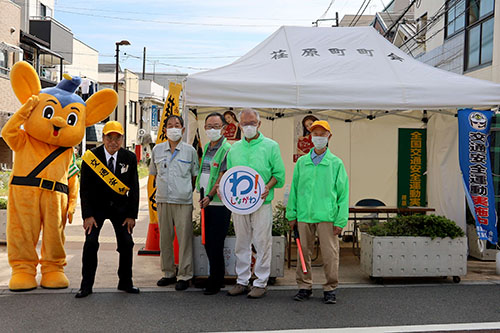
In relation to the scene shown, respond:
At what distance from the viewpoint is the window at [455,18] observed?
559 inches

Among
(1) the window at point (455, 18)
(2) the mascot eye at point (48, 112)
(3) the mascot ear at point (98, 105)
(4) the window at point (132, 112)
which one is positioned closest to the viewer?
(2) the mascot eye at point (48, 112)

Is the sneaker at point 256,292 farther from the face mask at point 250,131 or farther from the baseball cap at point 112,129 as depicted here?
the baseball cap at point 112,129

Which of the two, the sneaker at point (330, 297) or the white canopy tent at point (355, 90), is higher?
the white canopy tent at point (355, 90)

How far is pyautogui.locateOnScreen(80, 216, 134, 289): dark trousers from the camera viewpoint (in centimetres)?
536

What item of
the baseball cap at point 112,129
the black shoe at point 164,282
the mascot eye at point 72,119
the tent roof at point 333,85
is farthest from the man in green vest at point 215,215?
the mascot eye at point 72,119

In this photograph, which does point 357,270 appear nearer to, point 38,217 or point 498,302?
point 498,302

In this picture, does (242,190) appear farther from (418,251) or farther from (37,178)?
(418,251)

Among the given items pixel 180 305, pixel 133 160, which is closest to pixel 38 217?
pixel 133 160

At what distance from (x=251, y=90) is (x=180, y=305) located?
111 inches

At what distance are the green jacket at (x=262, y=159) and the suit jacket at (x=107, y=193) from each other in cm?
114

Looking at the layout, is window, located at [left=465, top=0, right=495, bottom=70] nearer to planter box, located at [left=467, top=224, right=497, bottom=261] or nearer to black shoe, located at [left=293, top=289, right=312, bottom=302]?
planter box, located at [left=467, top=224, right=497, bottom=261]

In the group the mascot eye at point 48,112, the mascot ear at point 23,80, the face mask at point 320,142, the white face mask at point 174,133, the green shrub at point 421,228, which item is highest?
the mascot ear at point 23,80

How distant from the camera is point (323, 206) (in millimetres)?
5316

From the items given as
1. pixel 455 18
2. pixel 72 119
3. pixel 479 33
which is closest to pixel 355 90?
pixel 72 119
